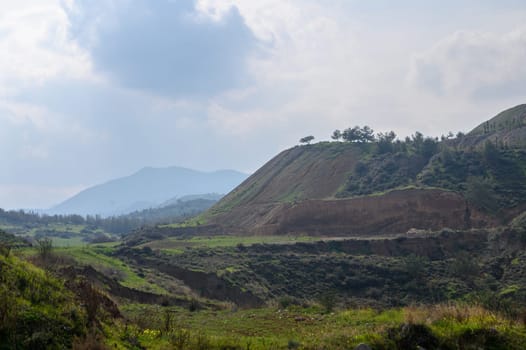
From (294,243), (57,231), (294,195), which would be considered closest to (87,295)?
(294,243)

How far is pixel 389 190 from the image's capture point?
6231cm

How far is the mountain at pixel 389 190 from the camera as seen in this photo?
5600 cm

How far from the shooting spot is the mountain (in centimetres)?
5600

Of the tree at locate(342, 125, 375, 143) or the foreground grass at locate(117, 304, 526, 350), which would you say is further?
the tree at locate(342, 125, 375, 143)

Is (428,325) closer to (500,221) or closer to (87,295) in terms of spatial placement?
(87,295)

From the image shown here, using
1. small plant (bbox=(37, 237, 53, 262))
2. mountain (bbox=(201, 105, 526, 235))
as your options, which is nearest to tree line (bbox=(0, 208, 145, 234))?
mountain (bbox=(201, 105, 526, 235))

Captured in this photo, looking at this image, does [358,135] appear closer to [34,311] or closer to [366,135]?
[366,135]

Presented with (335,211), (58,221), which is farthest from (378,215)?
(58,221)

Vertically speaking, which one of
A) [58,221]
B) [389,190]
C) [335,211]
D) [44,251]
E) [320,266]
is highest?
[389,190]

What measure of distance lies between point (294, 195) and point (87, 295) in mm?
68926

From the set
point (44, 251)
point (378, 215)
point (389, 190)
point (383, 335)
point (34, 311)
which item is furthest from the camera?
point (389, 190)

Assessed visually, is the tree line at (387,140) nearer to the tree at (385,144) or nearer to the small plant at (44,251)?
the tree at (385,144)

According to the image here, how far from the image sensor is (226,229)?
225 feet

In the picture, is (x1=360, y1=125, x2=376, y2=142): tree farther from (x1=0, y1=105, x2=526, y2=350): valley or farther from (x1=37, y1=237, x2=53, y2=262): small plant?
(x1=37, y1=237, x2=53, y2=262): small plant
